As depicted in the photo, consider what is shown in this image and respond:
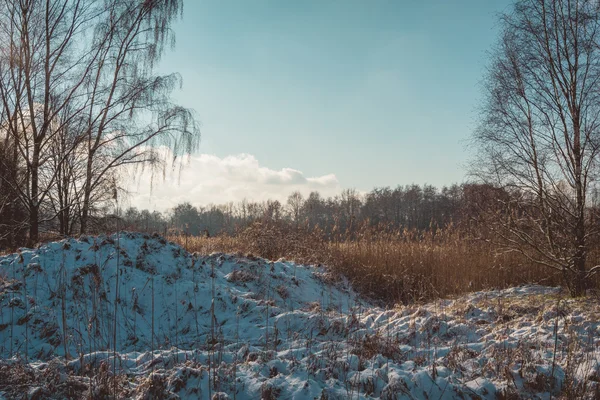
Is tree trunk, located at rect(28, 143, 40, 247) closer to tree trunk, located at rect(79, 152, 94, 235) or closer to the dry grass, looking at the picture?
tree trunk, located at rect(79, 152, 94, 235)

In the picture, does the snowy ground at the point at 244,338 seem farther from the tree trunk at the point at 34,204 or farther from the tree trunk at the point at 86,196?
the tree trunk at the point at 86,196

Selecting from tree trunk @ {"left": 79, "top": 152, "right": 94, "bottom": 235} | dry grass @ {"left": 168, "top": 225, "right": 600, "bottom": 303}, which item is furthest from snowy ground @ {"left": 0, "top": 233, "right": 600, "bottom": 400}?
tree trunk @ {"left": 79, "top": 152, "right": 94, "bottom": 235}

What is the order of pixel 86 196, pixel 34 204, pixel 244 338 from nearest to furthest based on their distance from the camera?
1. pixel 244 338
2. pixel 34 204
3. pixel 86 196

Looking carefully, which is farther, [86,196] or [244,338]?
[86,196]

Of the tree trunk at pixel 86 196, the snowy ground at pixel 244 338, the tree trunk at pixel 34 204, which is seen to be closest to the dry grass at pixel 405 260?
the snowy ground at pixel 244 338

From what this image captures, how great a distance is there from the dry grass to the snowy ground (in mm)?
1226

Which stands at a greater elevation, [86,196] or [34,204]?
[86,196]

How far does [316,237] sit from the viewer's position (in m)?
11.2

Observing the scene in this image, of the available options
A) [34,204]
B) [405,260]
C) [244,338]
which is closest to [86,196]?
[34,204]

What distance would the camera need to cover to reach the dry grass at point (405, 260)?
8836 millimetres

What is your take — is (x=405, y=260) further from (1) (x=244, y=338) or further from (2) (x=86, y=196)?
(2) (x=86, y=196)

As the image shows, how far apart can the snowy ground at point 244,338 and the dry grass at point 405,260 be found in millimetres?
1226

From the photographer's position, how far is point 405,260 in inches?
390

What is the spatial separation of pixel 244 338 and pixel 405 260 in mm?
6144
